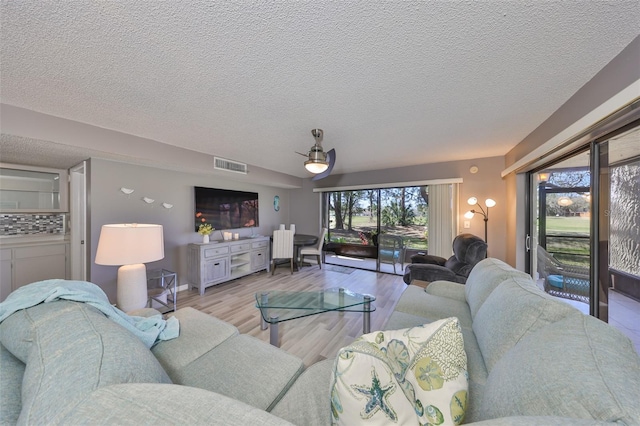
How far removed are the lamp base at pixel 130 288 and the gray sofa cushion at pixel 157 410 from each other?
1797mm

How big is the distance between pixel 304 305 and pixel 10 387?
172cm

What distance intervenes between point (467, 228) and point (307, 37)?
3.87 m

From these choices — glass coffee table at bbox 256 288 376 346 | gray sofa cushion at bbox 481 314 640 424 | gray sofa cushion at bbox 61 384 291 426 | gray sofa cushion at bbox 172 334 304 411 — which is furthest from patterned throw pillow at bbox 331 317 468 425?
glass coffee table at bbox 256 288 376 346

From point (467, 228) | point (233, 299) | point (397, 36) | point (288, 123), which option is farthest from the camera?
point (467, 228)

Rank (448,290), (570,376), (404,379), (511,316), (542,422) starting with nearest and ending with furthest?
(542,422)
(570,376)
(404,379)
(511,316)
(448,290)

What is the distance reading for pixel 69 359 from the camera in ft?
2.01

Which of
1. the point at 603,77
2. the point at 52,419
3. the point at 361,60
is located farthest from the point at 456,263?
the point at 52,419

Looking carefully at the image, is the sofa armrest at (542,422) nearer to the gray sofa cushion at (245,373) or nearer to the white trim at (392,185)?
the gray sofa cushion at (245,373)

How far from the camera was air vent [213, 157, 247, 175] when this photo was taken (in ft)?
11.1

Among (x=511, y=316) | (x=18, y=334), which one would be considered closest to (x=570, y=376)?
(x=511, y=316)

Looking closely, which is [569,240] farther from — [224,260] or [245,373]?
[224,260]

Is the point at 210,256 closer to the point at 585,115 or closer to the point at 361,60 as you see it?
the point at 361,60

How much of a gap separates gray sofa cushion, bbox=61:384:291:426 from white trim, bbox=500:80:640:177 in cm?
214

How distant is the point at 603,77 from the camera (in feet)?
4.43
